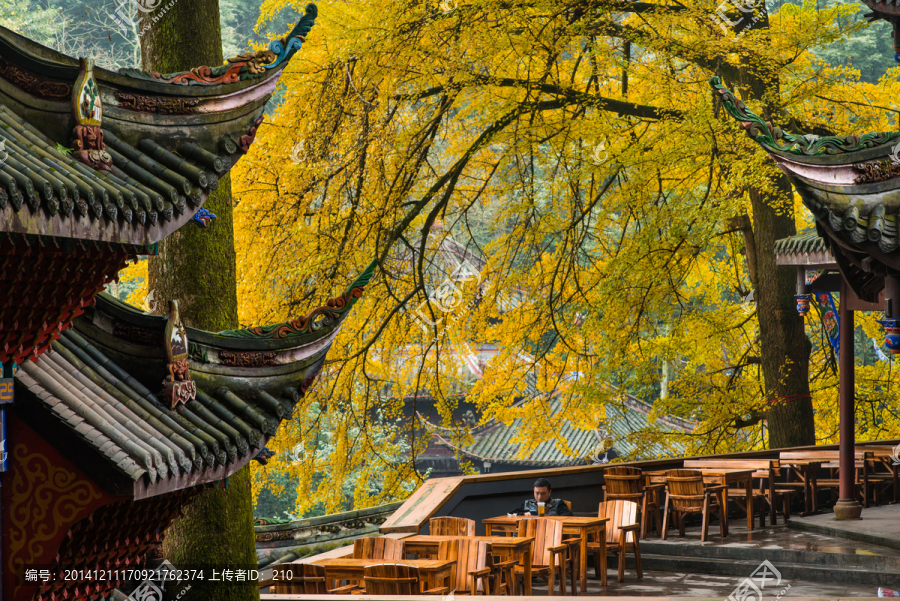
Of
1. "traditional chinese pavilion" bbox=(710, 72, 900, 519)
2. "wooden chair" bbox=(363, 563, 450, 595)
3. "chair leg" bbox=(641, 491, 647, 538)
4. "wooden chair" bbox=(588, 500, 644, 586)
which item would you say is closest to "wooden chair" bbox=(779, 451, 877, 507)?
"chair leg" bbox=(641, 491, 647, 538)

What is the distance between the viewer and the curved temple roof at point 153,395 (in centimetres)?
441

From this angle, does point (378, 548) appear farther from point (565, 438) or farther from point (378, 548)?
point (565, 438)

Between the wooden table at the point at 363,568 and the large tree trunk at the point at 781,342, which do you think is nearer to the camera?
the wooden table at the point at 363,568

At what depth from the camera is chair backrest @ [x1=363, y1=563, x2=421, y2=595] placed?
6816 mm

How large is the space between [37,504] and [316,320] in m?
2.17

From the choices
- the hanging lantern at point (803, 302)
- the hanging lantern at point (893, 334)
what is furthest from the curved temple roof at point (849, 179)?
the hanging lantern at point (803, 302)

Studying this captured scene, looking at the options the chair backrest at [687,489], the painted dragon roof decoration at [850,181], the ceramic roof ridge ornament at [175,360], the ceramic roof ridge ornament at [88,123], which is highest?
the painted dragon roof decoration at [850,181]

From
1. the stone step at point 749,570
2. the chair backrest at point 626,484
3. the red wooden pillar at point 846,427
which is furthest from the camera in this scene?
the red wooden pillar at point 846,427

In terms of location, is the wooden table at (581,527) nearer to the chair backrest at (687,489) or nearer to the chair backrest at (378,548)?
the chair backrest at (378,548)

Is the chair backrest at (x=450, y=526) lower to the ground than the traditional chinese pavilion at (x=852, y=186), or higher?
lower

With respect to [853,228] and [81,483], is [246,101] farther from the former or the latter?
[853,228]

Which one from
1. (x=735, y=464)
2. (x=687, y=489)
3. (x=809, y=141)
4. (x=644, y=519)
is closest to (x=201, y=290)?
(x=809, y=141)

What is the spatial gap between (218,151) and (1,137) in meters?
1.33

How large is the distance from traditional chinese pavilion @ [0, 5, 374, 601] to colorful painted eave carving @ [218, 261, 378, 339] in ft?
1.09
